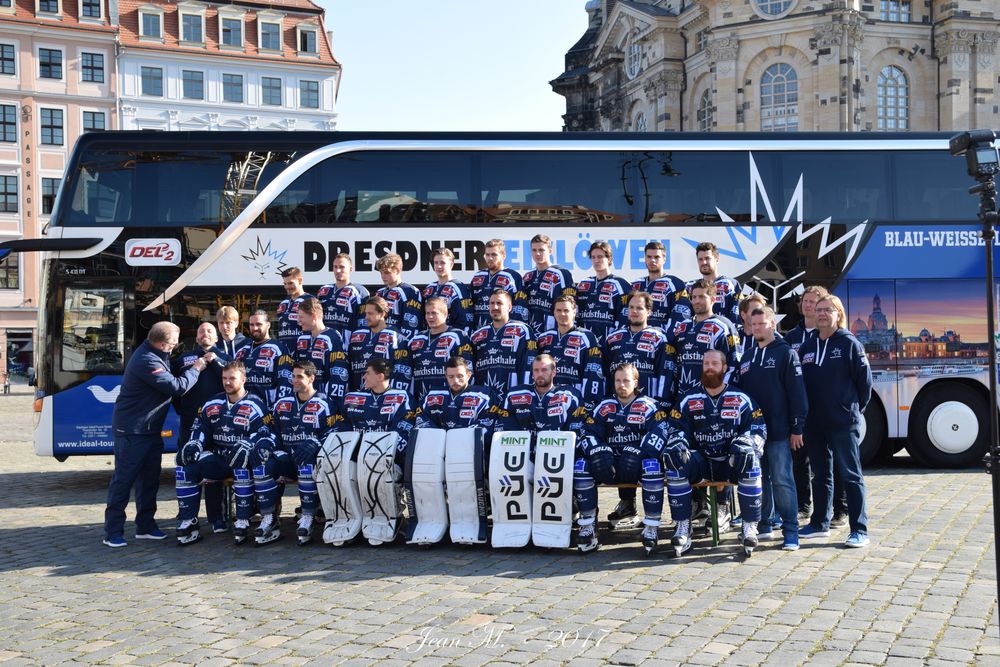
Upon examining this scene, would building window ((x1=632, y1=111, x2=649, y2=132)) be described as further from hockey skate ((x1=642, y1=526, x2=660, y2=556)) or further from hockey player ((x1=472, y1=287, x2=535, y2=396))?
hockey skate ((x1=642, y1=526, x2=660, y2=556))

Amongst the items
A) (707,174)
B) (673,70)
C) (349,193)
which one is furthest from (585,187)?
(673,70)

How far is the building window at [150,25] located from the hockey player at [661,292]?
1978 inches

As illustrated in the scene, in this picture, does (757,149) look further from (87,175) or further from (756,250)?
(87,175)

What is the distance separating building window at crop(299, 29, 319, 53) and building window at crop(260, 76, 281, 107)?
2.58 meters

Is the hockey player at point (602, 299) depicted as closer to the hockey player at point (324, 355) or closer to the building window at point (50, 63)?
the hockey player at point (324, 355)

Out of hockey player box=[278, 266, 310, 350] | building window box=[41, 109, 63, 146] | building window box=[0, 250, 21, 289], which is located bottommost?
hockey player box=[278, 266, 310, 350]

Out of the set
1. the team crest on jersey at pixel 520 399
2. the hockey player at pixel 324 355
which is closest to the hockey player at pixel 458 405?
the team crest on jersey at pixel 520 399

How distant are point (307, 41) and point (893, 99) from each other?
108ft

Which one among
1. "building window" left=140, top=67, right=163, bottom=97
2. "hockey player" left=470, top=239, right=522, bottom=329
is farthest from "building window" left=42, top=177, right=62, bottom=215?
"hockey player" left=470, top=239, right=522, bottom=329

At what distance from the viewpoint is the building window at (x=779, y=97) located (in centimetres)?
5062

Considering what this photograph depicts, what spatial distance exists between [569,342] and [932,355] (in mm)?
6755

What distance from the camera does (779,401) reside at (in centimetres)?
825

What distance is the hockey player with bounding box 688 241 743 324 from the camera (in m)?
9.66

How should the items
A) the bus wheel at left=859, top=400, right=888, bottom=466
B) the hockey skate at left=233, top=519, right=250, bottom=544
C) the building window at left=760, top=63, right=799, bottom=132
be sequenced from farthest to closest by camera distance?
the building window at left=760, top=63, right=799, bottom=132, the bus wheel at left=859, top=400, right=888, bottom=466, the hockey skate at left=233, top=519, right=250, bottom=544
